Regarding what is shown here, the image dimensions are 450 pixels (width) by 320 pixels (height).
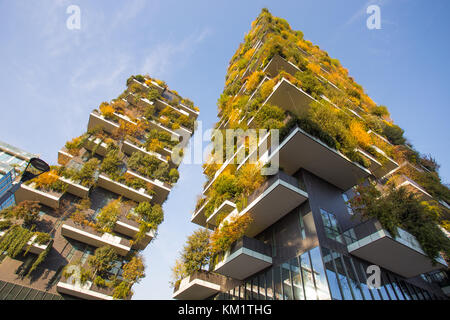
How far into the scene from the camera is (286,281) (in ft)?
36.0

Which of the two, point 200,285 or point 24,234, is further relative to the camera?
point 24,234

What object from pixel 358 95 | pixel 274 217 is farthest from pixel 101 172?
pixel 358 95

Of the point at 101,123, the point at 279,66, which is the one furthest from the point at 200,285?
the point at 101,123

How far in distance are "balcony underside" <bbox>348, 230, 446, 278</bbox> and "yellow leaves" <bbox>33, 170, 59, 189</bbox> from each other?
22743 mm

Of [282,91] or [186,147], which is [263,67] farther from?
[186,147]

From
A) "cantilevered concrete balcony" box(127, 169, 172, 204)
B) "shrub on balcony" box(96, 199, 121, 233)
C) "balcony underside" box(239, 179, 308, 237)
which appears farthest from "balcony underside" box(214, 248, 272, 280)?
"cantilevered concrete balcony" box(127, 169, 172, 204)

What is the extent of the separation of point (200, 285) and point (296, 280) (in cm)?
611

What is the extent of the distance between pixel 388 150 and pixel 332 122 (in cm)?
678

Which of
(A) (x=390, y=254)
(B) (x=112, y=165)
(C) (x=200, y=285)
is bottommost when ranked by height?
(C) (x=200, y=285)

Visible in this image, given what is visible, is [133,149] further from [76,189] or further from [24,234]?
[24,234]

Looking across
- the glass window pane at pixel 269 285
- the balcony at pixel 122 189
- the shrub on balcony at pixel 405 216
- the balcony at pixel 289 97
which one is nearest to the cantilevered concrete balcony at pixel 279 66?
the balcony at pixel 289 97

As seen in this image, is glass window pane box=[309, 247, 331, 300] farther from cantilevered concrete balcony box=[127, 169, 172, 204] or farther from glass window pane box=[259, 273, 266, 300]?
cantilevered concrete balcony box=[127, 169, 172, 204]

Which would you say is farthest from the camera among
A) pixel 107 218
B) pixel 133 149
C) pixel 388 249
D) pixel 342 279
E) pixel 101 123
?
pixel 101 123

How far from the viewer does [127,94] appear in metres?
33.2
